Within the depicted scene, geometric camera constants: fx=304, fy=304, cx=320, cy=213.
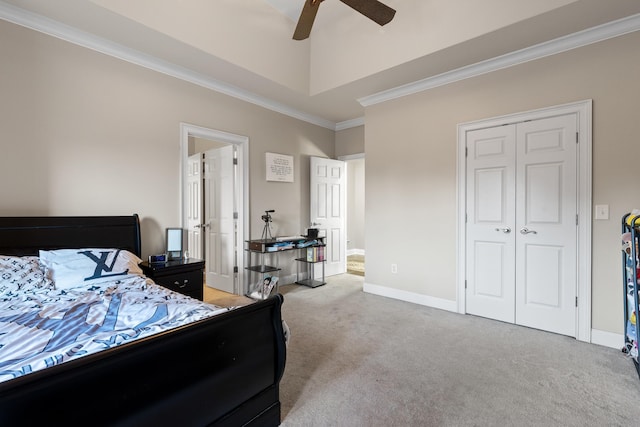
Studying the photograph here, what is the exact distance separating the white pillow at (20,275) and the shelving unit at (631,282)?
156 inches

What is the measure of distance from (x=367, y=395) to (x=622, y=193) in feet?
8.90

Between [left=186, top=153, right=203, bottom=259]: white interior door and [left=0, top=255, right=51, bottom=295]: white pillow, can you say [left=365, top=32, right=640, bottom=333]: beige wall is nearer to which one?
[left=186, top=153, right=203, bottom=259]: white interior door

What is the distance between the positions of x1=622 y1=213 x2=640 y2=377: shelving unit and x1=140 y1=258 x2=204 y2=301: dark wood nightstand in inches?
137

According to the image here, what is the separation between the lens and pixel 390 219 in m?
4.05

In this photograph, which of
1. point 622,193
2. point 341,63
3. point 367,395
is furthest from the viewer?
point 341,63

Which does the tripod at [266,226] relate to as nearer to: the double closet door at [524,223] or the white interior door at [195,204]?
the white interior door at [195,204]

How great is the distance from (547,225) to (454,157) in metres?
1.15

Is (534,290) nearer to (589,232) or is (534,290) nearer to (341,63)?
(589,232)

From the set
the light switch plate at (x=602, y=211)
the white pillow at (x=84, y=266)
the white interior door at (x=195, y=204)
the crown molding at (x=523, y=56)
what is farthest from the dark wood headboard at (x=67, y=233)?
the light switch plate at (x=602, y=211)

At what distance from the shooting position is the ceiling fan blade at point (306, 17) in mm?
2301

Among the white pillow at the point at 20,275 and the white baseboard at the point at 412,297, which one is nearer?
the white pillow at the point at 20,275

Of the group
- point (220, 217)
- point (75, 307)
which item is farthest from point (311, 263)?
point (75, 307)

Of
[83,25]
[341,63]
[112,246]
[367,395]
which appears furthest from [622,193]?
[83,25]

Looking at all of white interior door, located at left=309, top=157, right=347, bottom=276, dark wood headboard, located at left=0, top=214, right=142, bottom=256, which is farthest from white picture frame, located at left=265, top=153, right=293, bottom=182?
dark wood headboard, located at left=0, top=214, right=142, bottom=256
